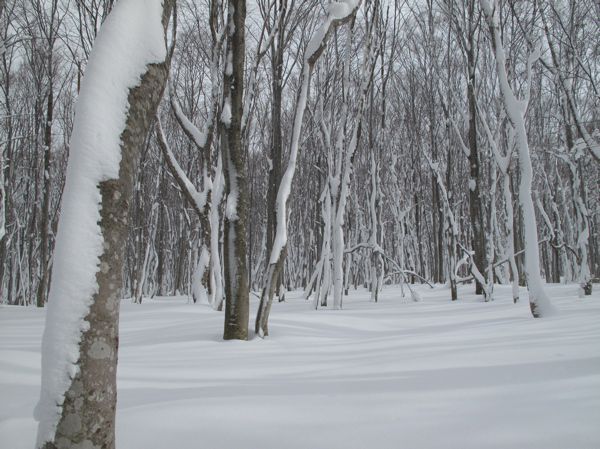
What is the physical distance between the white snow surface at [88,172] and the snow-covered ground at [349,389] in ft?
1.91

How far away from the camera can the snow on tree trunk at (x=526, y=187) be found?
5422mm

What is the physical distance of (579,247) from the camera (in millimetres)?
8961

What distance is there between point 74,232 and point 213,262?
→ 606cm

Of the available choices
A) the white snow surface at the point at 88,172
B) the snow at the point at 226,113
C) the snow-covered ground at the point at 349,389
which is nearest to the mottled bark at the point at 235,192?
the snow at the point at 226,113

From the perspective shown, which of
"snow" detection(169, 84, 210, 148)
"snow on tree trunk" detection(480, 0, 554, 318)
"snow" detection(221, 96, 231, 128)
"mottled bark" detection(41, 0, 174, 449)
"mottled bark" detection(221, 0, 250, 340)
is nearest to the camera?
"mottled bark" detection(41, 0, 174, 449)

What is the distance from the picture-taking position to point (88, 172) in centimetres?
156

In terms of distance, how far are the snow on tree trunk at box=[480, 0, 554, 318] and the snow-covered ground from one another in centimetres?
69

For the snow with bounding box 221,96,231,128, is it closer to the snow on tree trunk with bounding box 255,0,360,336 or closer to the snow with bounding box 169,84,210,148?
the snow on tree trunk with bounding box 255,0,360,336

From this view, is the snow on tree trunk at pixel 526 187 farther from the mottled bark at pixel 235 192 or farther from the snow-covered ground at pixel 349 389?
the mottled bark at pixel 235 192

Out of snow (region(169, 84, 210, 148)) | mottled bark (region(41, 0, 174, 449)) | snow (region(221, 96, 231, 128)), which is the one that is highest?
snow (region(169, 84, 210, 148))

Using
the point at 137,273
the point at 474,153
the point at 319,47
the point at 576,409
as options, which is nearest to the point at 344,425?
the point at 576,409

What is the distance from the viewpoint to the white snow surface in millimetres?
1409

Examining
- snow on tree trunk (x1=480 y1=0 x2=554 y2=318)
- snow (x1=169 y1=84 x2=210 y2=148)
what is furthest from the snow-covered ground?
snow (x1=169 y1=84 x2=210 y2=148)

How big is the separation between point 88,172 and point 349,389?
6.35ft
